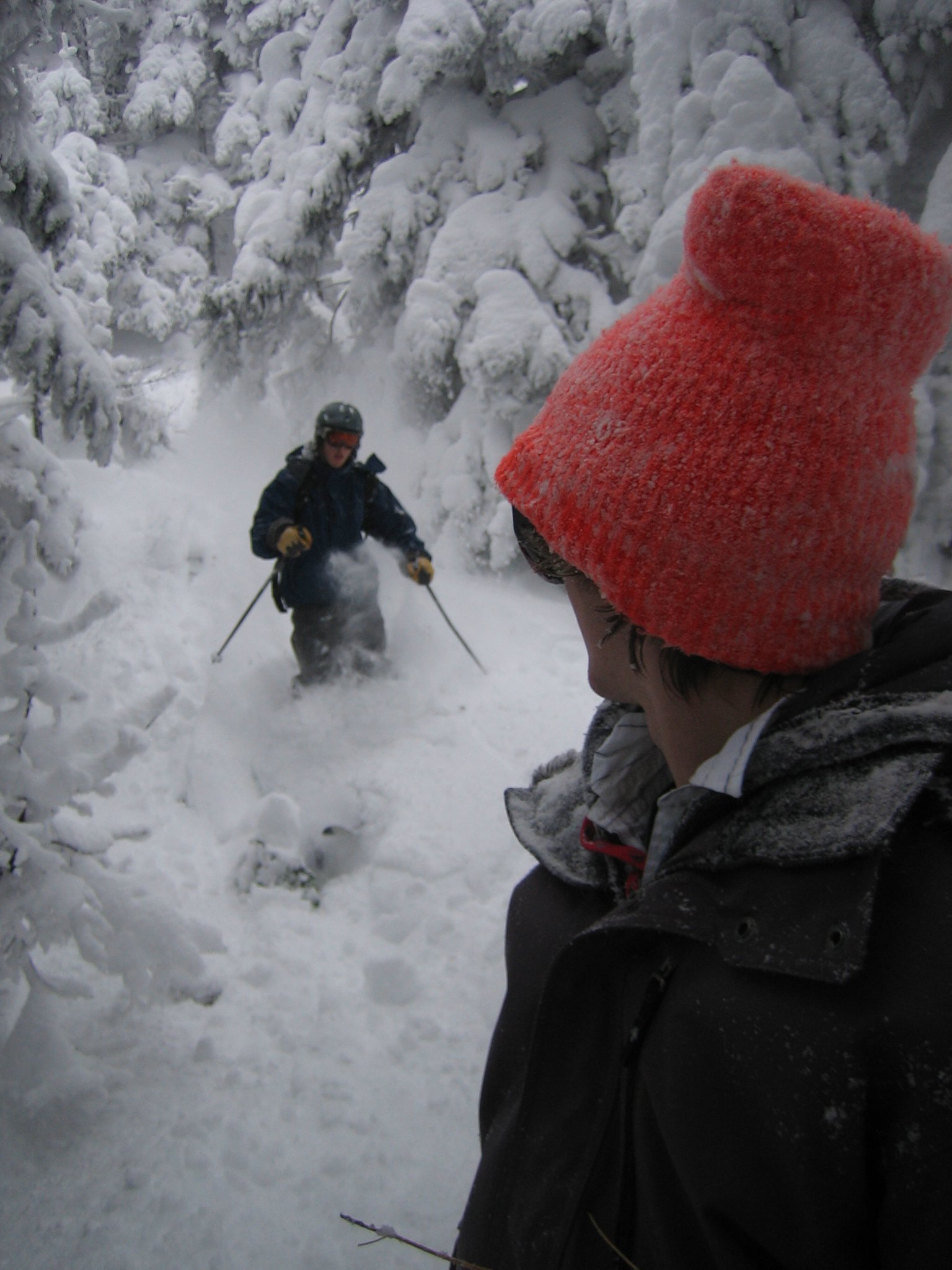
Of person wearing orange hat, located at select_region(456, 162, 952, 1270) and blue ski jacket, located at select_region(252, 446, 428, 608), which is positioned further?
blue ski jacket, located at select_region(252, 446, 428, 608)

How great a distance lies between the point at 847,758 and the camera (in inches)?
32.8

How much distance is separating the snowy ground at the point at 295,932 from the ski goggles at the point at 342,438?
176 centimetres

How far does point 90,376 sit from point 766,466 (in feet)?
11.8

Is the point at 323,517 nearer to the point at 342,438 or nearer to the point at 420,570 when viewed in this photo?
the point at 342,438

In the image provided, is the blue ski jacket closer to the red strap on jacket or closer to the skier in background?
the skier in background

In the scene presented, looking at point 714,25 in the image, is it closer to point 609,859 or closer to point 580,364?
point 580,364

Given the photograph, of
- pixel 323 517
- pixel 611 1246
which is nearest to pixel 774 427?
pixel 611 1246

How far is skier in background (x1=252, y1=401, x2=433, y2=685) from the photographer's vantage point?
17.3 feet

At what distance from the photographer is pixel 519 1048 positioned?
135cm

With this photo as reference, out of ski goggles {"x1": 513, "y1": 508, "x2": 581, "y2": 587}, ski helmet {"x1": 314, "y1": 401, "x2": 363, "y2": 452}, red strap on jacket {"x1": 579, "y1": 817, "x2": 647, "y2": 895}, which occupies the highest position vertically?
ski goggles {"x1": 513, "y1": 508, "x2": 581, "y2": 587}

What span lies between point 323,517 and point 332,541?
0.22 metres

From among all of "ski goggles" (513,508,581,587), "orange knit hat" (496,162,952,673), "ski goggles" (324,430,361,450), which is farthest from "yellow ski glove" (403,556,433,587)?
"orange knit hat" (496,162,952,673)

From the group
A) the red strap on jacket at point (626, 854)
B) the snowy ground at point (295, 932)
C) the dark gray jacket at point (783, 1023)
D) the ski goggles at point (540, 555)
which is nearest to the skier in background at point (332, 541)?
the snowy ground at point (295, 932)

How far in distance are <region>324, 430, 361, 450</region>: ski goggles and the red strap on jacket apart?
4497 mm
